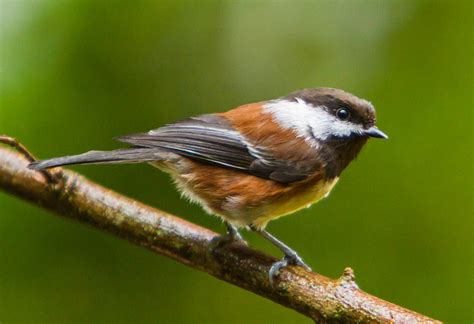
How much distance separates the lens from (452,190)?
3.32m

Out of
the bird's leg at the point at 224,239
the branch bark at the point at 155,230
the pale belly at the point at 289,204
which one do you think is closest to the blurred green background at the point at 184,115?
the branch bark at the point at 155,230

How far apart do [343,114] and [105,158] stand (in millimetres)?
1081

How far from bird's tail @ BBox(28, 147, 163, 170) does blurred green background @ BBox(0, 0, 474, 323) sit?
1.50ft

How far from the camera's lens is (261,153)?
2988 mm

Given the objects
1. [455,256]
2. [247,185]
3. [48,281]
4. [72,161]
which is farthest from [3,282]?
[455,256]

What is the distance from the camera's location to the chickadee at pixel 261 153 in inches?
115

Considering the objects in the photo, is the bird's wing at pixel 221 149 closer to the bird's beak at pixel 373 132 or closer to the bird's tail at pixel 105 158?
the bird's tail at pixel 105 158

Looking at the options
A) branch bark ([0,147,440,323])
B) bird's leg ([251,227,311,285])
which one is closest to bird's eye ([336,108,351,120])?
bird's leg ([251,227,311,285])

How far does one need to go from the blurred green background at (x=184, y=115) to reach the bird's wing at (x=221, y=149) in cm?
51

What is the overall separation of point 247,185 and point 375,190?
0.84 meters

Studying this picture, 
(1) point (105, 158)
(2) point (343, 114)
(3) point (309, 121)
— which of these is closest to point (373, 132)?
(2) point (343, 114)

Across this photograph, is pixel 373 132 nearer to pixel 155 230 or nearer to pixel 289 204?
pixel 289 204

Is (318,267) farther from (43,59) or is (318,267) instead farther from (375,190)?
(43,59)

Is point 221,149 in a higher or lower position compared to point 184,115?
lower
